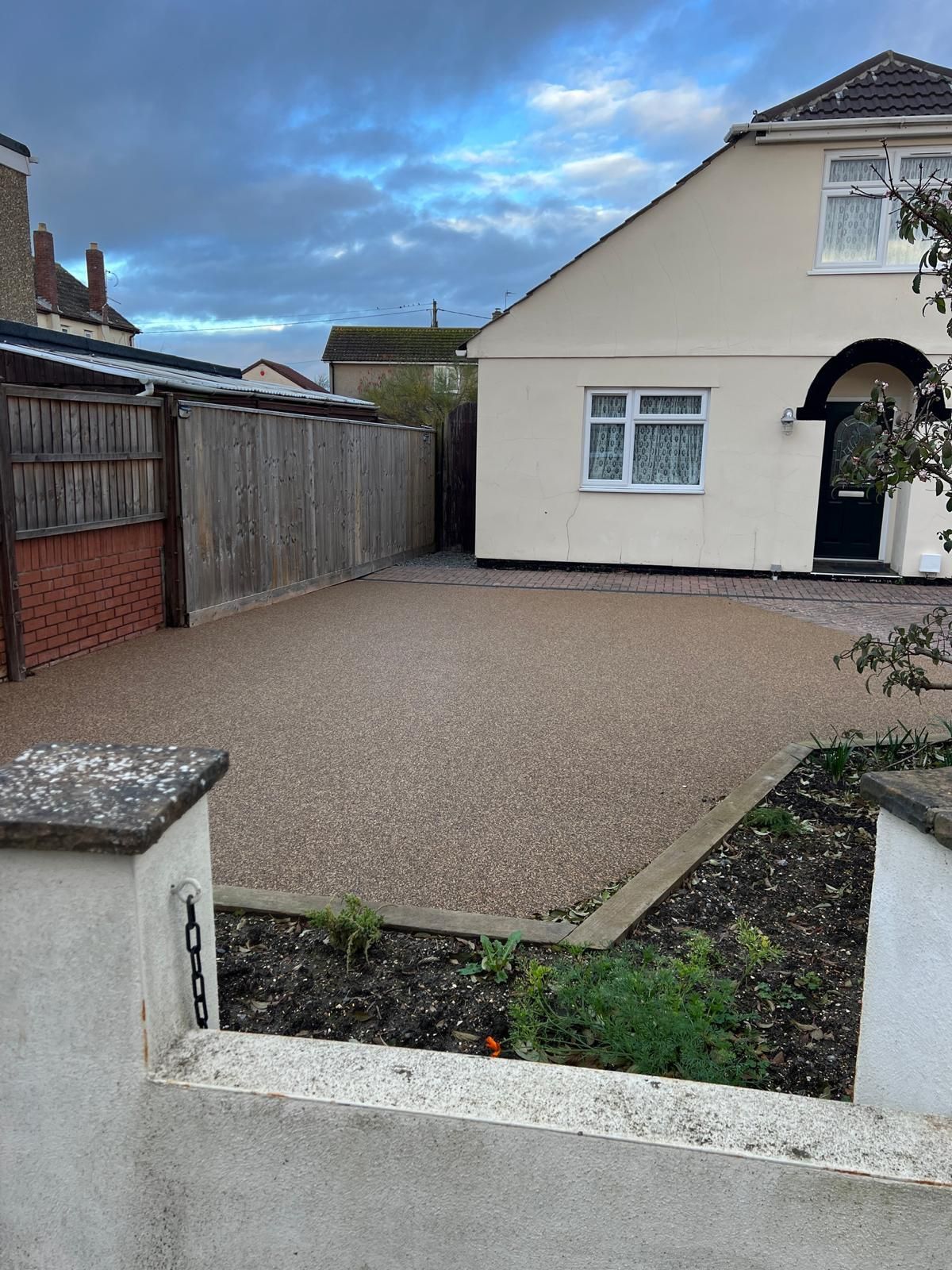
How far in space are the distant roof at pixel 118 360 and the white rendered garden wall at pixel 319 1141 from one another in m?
7.62

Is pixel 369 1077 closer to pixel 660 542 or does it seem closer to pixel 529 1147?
pixel 529 1147

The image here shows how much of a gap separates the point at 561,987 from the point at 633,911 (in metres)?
0.61

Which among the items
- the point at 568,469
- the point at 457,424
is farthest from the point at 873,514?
the point at 457,424

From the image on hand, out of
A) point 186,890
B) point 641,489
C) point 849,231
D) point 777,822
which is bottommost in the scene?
point 777,822

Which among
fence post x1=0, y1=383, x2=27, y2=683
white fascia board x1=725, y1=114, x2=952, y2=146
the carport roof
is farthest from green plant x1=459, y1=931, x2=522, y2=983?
white fascia board x1=725, y1=114, x2=952, y2=146

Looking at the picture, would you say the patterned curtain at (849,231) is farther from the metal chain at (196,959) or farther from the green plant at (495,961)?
the metal chain at (196,959)

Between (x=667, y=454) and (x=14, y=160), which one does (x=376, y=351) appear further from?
(x=667, y=454)

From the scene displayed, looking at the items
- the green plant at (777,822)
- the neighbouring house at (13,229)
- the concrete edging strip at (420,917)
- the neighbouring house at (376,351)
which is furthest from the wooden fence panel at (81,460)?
the neighbouring house at (376,351)

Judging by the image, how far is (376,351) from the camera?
3581 centimetres

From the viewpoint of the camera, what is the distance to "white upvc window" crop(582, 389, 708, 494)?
42.4 ft

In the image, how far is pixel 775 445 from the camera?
41.3ft

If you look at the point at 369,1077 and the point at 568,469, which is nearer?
the point at 369,1077

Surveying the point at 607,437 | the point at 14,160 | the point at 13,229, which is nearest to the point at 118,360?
the point at 13,229

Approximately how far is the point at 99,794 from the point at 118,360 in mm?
11323
